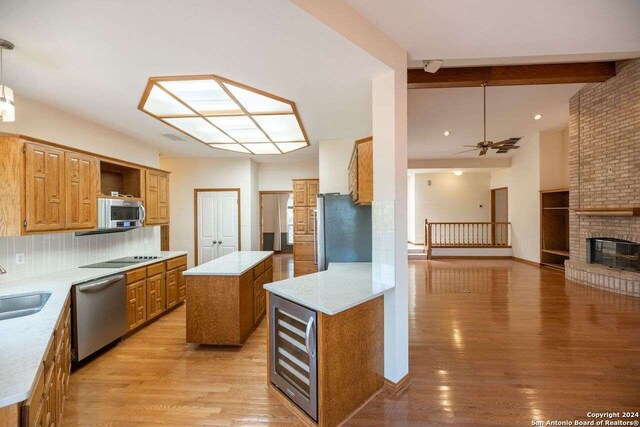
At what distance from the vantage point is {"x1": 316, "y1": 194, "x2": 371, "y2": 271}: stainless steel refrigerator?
11.8ft

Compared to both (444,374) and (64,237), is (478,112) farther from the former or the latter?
(64,237)

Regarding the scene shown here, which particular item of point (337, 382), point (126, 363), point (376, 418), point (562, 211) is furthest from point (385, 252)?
point (562, 211)

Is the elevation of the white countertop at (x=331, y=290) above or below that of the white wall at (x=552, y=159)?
below

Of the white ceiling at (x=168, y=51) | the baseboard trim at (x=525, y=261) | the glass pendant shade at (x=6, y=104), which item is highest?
the white ceiling at (x=168, y=51)

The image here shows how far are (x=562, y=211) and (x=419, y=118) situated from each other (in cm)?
479

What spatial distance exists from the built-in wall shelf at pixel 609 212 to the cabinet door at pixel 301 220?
5.44m

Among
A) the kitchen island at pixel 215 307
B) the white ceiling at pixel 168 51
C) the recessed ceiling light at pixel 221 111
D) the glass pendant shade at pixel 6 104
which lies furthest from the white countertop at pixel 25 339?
the recessed ceiling light at pixel 221 111

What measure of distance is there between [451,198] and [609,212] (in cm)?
560

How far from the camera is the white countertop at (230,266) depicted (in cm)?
311

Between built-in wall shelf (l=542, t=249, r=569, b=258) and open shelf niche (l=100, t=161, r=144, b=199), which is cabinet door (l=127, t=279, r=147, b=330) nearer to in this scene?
open shelf niche (l=100, t=161, r=144, b=199)

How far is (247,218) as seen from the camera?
6.51 m

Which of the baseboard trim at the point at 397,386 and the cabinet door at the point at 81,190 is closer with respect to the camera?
the baseboard trim at the point at 397,386

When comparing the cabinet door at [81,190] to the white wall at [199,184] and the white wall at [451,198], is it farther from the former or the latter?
the white wall at [451,198]

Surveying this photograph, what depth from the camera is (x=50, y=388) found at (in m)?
1.66
